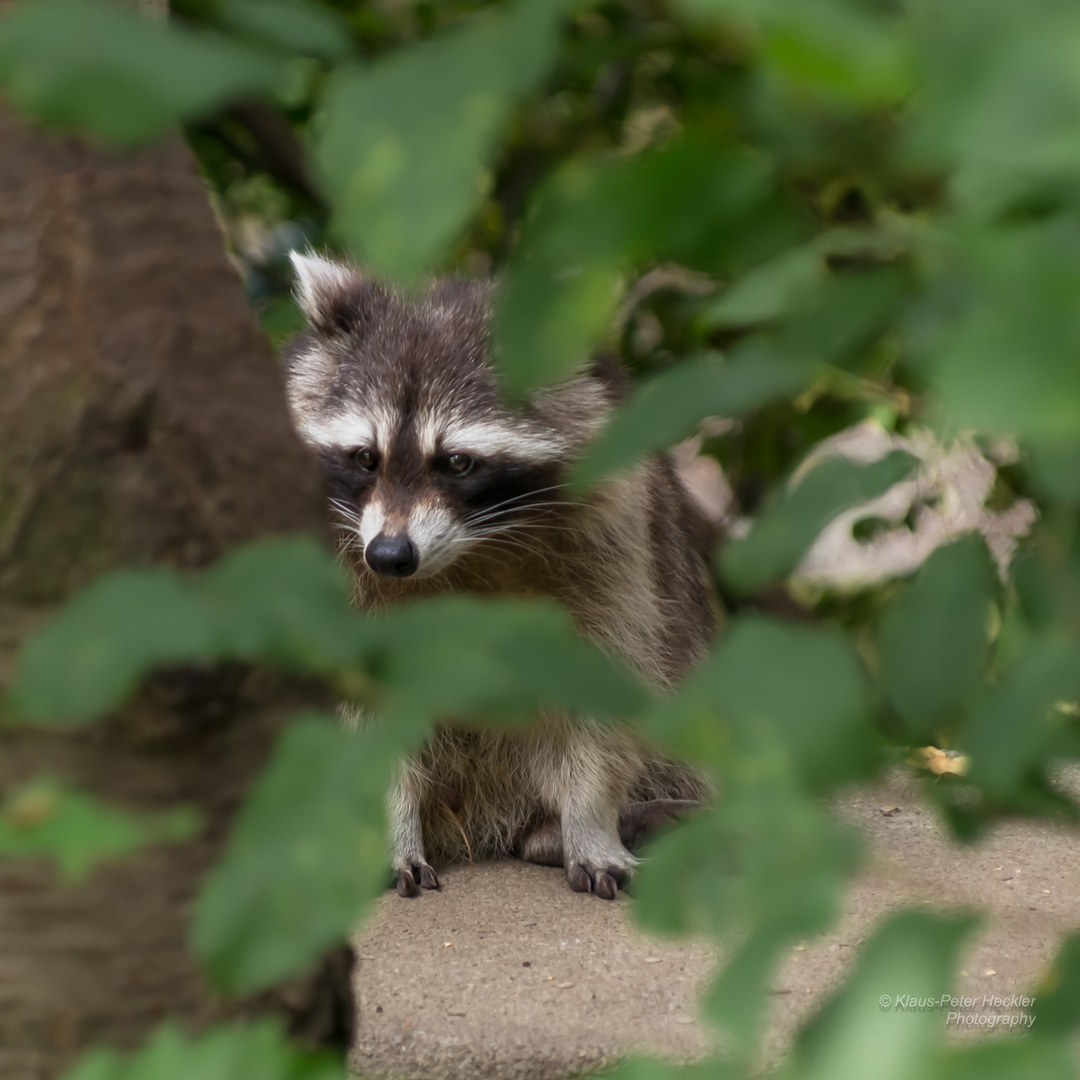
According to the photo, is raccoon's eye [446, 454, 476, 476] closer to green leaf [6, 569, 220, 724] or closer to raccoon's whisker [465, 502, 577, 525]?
raccoon's whisker [465, 502, 577, 525]

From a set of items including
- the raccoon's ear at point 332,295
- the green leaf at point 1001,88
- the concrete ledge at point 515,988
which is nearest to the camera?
the green leaf at point 1001,88

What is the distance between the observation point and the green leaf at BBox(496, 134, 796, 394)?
57cm

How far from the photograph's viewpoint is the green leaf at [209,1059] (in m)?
0.59

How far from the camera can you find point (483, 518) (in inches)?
115

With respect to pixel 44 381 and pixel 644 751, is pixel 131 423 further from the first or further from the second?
pixel 644 751

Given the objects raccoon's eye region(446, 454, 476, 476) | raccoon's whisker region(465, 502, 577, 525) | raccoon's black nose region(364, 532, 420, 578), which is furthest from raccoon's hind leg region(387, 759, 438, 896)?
raccoon's eye region(446, 454, 476, 476)

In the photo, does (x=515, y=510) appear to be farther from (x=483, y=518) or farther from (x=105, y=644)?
(x=105, y=644)

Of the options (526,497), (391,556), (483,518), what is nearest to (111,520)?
(391,556)

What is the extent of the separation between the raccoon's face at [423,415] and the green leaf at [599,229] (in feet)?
7.24

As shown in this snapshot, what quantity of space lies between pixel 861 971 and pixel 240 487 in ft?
2.45

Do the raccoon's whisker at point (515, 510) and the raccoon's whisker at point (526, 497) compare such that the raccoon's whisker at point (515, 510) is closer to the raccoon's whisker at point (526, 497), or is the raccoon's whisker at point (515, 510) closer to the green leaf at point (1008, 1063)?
the raccoon's whisker at point (526, 497)

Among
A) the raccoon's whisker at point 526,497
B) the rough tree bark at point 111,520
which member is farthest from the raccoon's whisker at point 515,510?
the rough tree bark at point 111,520

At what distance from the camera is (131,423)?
1103mm

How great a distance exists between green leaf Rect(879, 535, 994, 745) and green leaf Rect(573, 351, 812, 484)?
14 cm
